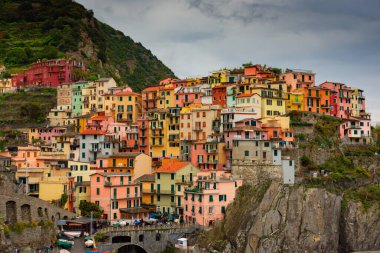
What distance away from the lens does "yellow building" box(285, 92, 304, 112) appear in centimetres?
11369

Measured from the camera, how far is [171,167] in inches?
3996

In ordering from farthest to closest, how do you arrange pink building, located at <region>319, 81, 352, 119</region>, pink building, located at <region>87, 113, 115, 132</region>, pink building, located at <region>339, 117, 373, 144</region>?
pink building, located at <region>319, 81, 352, 119</region>
pink building, located at <region>87, 113, 115, 132</region>
pink building, located at <region>339, 117, 373, 144</region>

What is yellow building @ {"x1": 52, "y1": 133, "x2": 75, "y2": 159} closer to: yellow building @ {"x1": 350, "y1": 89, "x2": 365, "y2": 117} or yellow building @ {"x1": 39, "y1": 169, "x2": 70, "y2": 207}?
yellow building @ {"x1": 39, "y1": 169, "x2": 70, "y2": 207}

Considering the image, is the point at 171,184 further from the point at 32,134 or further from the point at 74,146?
the point at 32,134

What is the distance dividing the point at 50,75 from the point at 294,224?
63.7 metres

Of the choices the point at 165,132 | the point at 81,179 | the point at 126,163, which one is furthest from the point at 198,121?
the point at 81,179

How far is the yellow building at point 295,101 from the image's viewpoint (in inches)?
4476

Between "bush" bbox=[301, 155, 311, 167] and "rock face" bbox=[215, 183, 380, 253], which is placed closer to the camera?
"rock face" bbox=[215, 183, 380, 253]

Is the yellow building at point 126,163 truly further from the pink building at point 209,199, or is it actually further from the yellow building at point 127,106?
the yellow building at point 127,106

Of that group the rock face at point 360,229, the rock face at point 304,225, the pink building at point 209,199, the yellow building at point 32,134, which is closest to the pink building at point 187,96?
the yellow building at point 32,134

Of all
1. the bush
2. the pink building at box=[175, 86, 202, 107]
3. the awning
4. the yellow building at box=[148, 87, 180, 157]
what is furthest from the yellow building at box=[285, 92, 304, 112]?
the awning

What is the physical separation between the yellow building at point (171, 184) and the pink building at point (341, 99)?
28.8m

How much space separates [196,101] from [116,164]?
713 inches

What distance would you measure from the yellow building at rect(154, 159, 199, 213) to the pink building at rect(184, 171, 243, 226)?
3.96 m
